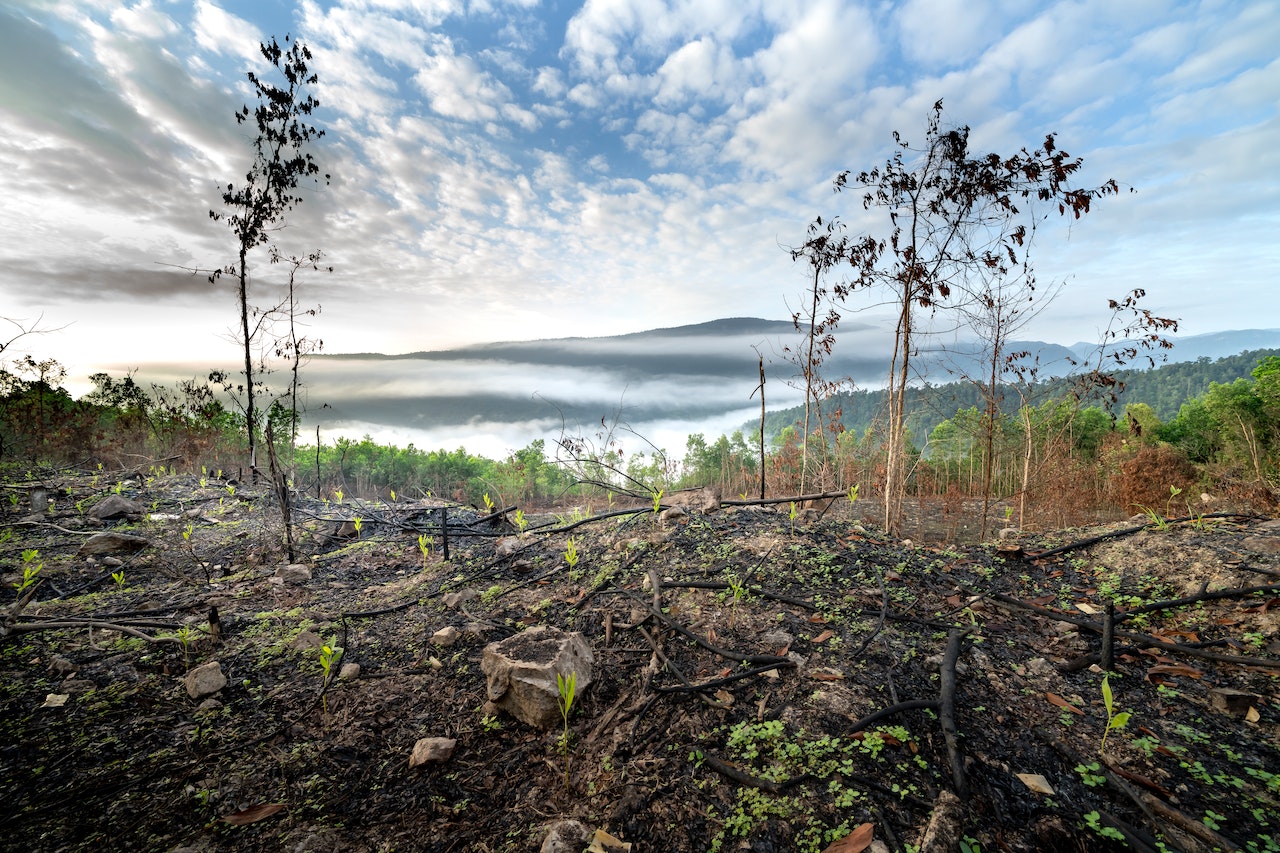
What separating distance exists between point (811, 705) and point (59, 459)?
67.5 ft

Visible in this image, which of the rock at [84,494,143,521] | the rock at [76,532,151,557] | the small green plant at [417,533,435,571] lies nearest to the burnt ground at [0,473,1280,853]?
the small green plant at [417,533,435,571]

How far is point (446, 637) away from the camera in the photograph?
3373mm

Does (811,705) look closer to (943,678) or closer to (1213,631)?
(943,678)

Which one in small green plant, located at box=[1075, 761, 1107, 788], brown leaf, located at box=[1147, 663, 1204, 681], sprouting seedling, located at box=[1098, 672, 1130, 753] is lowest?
small green plant, located at box=[1075, 761, 1107, 788]

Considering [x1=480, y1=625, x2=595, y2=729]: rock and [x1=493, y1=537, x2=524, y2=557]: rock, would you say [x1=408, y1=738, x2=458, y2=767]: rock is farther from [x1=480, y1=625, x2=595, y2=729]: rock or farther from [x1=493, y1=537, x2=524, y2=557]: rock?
[x1=493, y1=537, x2=524, y2=557]: rock

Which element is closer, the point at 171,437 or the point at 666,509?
the point at 666,509

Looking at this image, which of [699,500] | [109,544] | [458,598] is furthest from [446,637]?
[109,544]

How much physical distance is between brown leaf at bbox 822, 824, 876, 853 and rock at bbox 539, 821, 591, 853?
2.64ft

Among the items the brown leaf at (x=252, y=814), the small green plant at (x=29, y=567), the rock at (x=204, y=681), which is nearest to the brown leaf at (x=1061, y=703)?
the brown leaf at (x=252, y=814)

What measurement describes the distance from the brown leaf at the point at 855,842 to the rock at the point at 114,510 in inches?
380

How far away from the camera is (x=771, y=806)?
1784 mm

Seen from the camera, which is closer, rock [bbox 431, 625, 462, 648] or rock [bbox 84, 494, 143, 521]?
rock [bbox 431, 625, 462, 648]

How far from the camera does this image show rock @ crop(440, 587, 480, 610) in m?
3.90

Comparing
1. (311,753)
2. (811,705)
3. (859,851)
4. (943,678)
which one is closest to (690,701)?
(811,705)
